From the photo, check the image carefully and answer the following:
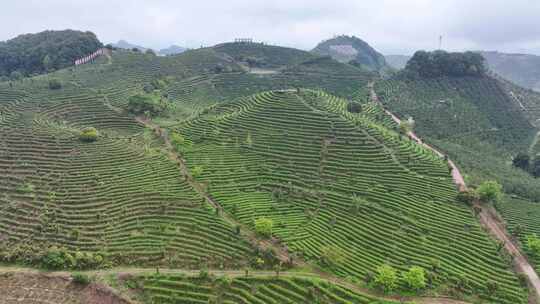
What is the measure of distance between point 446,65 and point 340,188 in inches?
2565

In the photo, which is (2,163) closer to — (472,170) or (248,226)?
A: (248,226)

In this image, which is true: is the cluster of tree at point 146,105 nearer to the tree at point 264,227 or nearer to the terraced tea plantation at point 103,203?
the terraced tea plantation at point 103,203

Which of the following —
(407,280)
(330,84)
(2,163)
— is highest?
(330,84)

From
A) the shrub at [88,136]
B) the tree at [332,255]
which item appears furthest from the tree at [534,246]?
the shrub at [88,136]

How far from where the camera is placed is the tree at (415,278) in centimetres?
3325

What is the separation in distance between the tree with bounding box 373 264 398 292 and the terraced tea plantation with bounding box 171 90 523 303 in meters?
2.12

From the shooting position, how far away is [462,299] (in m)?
33.9

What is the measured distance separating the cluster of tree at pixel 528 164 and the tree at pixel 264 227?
49.5 metres

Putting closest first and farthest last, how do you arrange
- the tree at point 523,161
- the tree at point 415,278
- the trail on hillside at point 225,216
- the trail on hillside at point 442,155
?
the tree at point 415,278 < the trail on hillside at point 225,216 < the trail on hillside at point 442,155 < the tree at point 523,161

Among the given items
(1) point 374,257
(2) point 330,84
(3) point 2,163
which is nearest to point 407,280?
(1) point 374,257

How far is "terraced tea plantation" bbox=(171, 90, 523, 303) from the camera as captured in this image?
3803 cm

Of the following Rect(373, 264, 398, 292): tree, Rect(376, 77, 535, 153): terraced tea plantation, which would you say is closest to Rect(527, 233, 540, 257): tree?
Rect(373, 264, 398, 292): tree

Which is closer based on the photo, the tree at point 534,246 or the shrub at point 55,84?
the tree at point 534,246

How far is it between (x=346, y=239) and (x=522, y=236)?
20.4 m
